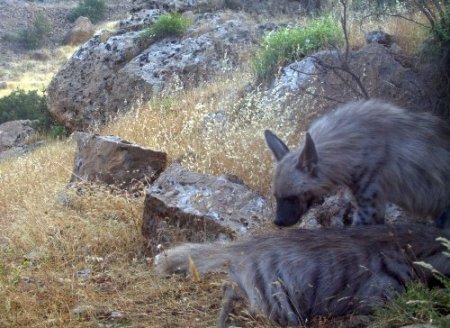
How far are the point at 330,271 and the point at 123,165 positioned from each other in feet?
11.3

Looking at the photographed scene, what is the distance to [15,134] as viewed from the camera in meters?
18.4

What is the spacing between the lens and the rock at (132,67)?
13.6 m

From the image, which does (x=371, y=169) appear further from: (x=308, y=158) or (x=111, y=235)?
(x=111, y=235)

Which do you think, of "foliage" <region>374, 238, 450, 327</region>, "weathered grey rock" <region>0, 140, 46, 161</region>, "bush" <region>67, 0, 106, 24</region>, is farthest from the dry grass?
"foliage" <region>374, 238, 450, 327</region>

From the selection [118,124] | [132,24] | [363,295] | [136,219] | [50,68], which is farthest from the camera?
[50,68]

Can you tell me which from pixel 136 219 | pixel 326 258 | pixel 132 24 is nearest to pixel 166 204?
pixel 136 219

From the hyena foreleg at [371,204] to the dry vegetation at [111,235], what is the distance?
3.41 feet

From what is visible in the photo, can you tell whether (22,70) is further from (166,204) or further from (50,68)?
(166,204)

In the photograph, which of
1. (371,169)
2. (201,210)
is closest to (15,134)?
(201,210)

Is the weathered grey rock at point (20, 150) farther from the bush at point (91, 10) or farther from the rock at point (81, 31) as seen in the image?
the bush at point (91, 10)

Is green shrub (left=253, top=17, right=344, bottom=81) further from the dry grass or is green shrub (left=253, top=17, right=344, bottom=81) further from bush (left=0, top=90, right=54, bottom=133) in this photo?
the dry grass

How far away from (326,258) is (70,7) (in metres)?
46.8

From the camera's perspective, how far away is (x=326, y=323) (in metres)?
3.99

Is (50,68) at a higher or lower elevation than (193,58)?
lower
